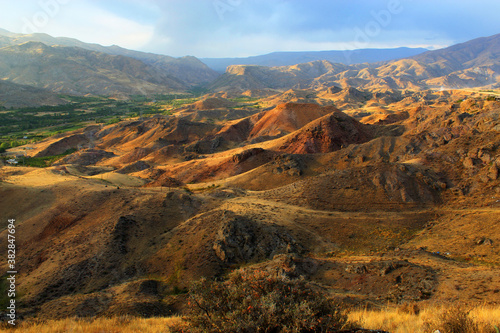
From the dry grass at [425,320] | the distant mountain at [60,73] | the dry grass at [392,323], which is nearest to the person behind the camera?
the dry grass at [425,320]

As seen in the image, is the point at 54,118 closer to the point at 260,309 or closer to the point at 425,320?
the point at 260,309

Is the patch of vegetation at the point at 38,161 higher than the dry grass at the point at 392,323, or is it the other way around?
the dry grass at the point at 392,323

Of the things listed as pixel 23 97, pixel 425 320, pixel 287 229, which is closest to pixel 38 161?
pixel 287 229

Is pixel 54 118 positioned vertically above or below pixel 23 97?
below

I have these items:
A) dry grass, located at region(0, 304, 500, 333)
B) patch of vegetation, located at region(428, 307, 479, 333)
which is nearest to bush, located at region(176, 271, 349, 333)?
dry grass, located at region(0, 304, 500, 333)

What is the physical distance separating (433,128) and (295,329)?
40855 mm

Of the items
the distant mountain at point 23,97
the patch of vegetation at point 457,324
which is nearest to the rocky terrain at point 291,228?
the patch of vegetation at point 457,324

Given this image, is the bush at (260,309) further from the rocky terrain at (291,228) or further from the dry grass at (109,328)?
the rocky terrain at (291,228)

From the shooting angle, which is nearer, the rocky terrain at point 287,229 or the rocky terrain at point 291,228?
the rocky terrain at point 287,229

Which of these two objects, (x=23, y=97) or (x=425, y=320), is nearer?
(x=425, y=320)

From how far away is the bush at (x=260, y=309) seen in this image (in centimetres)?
595

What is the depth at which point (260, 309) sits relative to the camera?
630cm

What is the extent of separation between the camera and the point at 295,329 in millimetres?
5727

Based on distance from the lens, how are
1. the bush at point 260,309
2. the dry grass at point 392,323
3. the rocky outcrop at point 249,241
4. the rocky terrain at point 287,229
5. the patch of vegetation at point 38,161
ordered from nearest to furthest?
the bush at point 260,309
the dry grass at point 392,323
the rocky terrain at point 287,229
the rocky outcrop at point 249,241
the patch of vegetation at point 38,161
